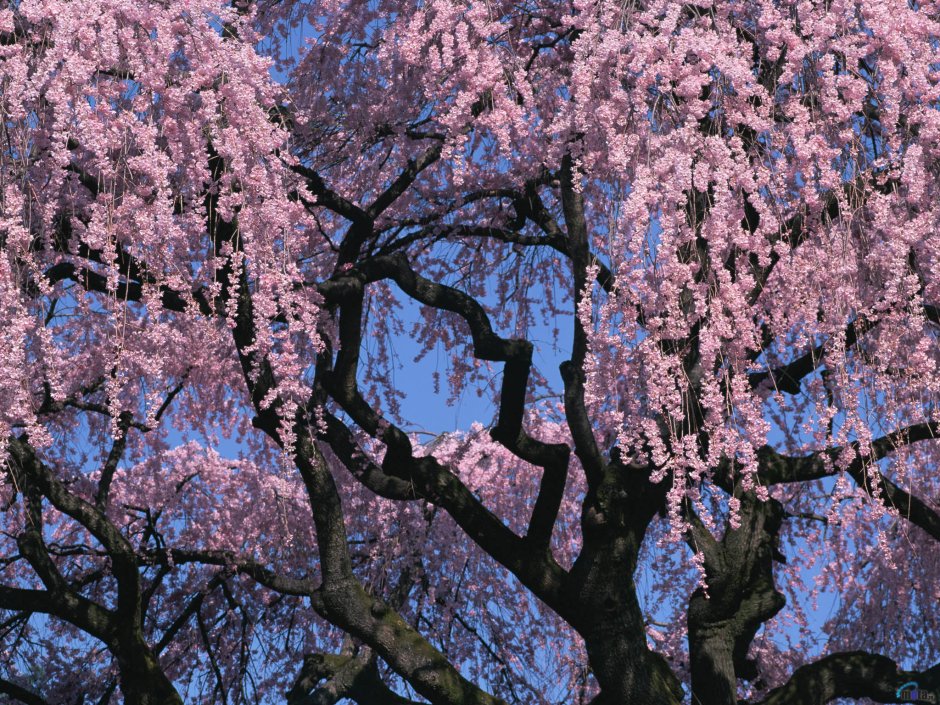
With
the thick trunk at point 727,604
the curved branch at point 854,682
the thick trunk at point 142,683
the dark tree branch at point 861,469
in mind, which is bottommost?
the thick trunk at point 142,683

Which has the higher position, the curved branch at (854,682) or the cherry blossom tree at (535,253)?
the cherry blossom tree at (535,253)

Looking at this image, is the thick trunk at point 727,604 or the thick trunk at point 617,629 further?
the thick trunk at point 727,604

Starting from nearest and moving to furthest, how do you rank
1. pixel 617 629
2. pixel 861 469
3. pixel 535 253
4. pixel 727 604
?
pixel 617 629 < pixel 861 469 < pixel 727 604 < pixel 535 253

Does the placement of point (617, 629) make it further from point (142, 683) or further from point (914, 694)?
point (142, 683)

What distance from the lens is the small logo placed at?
8.09m

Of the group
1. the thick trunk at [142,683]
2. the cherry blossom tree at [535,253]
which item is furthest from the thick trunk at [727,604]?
the thick trunk at [142,683]

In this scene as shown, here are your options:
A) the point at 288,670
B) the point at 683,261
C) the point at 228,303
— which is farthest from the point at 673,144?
the point at 288,670

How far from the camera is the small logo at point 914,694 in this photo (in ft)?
26.6

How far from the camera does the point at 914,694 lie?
26.6ft

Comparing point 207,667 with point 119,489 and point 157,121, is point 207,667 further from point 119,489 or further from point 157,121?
point 157,121

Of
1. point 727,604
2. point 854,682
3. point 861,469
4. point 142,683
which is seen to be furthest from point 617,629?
point 142,683

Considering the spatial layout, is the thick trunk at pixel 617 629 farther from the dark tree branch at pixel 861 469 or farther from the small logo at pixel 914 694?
the small logo at pixel 914 694

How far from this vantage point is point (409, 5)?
343 inches

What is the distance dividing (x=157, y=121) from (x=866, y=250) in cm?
477
